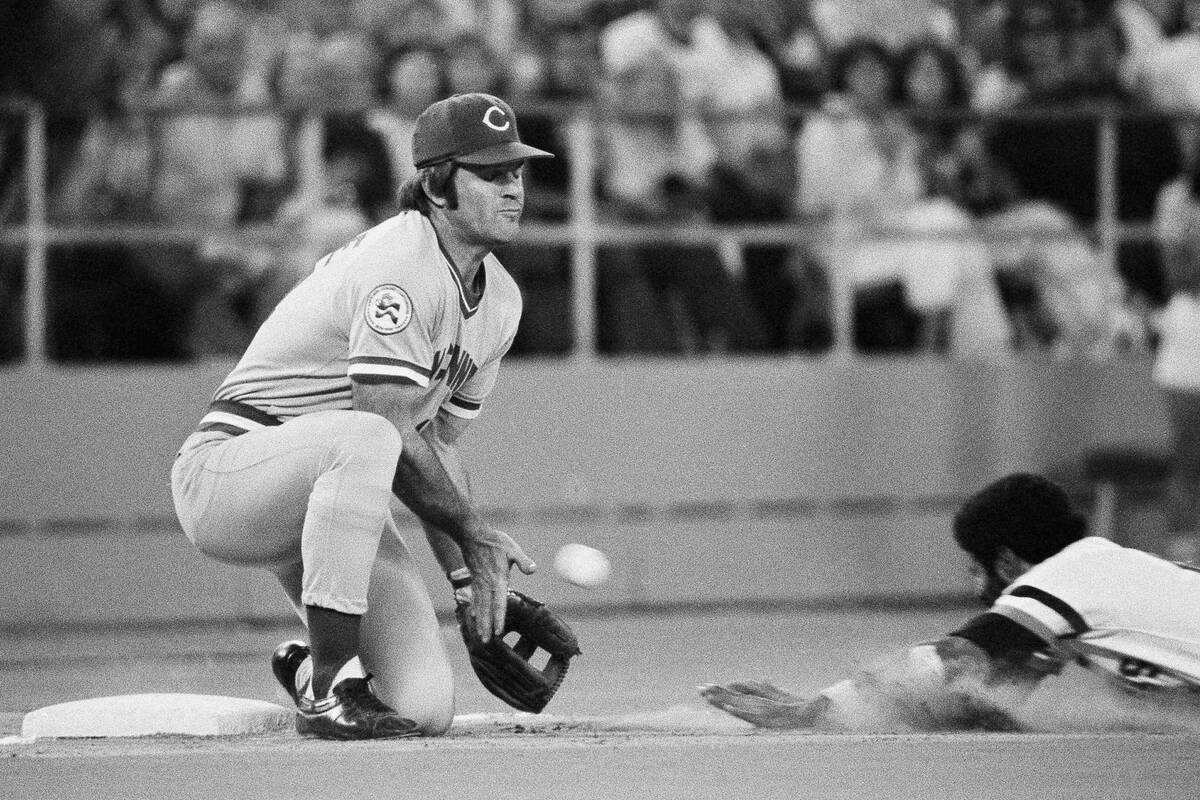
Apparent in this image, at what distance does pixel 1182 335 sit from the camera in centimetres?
1335

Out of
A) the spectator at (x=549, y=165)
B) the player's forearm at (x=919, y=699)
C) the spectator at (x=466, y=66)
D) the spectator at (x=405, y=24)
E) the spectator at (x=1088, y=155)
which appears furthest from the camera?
the spectator at (x=1088, y=155)

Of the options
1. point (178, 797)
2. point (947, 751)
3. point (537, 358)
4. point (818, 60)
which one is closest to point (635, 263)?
point (537, 358)

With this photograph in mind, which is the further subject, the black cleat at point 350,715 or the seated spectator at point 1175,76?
the seated spectator at point 1175,76

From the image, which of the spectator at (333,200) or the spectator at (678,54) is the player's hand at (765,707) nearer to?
the spectator at (333,200)

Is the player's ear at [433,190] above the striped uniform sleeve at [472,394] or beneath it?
above

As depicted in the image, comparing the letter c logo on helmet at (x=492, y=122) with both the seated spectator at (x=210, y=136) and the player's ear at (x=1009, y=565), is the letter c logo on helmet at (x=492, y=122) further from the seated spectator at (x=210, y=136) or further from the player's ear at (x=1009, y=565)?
the seated spectator at (x=210, y=136)

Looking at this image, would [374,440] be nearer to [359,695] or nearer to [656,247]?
[359,695]

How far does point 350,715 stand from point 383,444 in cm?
83

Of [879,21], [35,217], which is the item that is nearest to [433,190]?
[35,217]

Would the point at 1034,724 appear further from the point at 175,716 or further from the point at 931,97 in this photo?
the point at 931,97

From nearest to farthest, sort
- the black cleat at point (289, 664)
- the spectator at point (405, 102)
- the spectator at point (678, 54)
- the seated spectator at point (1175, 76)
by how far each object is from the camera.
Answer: the black cleat at point (289, 664) → the spectator at point (405, 102) → the spectator at point (678, 54) → the seated spectator at point (1175, 76)

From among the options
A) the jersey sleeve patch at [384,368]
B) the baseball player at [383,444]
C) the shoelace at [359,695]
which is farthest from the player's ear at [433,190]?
the shoelace at [359,695]

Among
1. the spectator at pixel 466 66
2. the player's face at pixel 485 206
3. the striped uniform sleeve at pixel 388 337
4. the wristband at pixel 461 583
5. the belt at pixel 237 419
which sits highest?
the spectator at pixel 466 66

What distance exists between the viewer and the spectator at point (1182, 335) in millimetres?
13281
